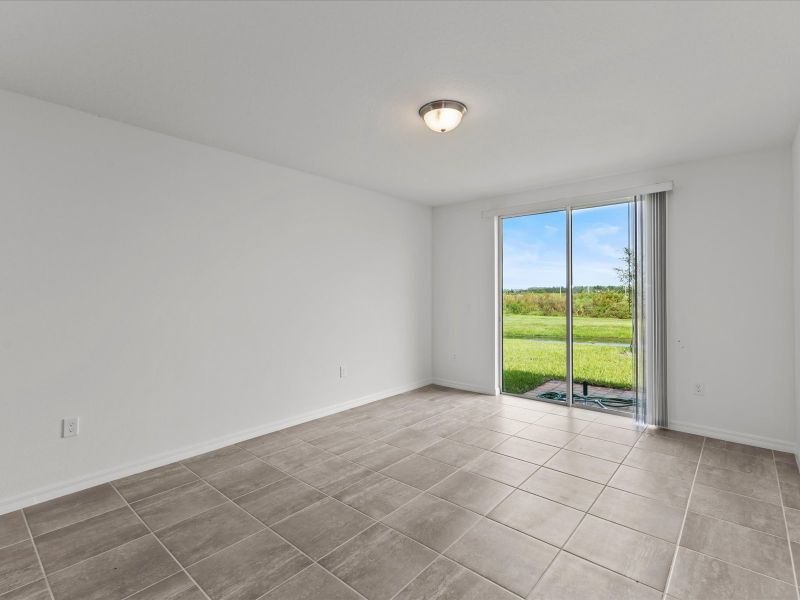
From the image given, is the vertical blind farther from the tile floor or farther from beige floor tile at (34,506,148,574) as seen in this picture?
beige floor tile at (34,506,148,574)

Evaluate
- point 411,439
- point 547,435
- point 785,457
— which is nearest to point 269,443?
point 411,439

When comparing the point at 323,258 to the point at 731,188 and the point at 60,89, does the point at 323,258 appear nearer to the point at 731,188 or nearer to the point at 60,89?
the point at 60,89

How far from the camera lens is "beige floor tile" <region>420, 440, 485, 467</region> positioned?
3.08 meters

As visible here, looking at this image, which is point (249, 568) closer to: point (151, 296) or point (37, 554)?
point (37, 554)

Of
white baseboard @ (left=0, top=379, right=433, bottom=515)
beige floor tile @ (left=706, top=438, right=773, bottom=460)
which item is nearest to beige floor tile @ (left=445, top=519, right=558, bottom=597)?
white baseboard @ (left=0, top=379, right=433, bottom=515)

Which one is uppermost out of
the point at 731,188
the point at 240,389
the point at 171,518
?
the point at 731,188

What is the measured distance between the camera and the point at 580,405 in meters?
4.49

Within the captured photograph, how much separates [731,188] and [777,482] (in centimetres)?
236

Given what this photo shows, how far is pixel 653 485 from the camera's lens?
2.68 metres

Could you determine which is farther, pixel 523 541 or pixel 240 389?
pixel 240 389

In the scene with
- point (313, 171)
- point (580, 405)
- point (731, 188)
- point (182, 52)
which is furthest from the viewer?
point (580, 405)

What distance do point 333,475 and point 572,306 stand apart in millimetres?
3171

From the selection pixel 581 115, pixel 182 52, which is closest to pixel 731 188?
pixel 581 115

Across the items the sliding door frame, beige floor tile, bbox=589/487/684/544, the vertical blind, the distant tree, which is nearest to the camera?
beige floor tile, bbox=589/487/684/544
